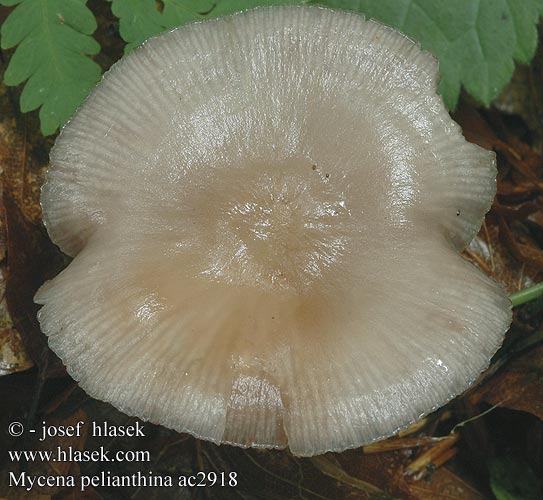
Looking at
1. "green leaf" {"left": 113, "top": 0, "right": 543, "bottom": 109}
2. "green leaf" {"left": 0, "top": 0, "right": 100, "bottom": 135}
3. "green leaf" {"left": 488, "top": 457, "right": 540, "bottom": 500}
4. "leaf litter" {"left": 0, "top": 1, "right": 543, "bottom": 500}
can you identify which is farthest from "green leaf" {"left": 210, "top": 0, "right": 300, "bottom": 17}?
"green leaf" {"left": 488, "top": 457, "right": 540, "bottom": 500}

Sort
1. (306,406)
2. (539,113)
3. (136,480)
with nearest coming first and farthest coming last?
(306,406) → (136,480) → (539,113)

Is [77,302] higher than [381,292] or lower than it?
lower

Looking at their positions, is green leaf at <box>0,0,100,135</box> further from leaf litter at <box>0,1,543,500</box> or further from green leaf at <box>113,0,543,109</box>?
green leaf at <box>113,0,543,109</box>

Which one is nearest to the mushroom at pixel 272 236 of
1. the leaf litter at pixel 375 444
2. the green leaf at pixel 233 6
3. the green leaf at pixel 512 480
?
the green leaf at pixel 233 6

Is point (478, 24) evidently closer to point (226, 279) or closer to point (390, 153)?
point (390, 153)

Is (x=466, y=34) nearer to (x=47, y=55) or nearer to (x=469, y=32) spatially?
(x=469, y=32)

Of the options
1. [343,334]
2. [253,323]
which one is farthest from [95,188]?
[343,334]
